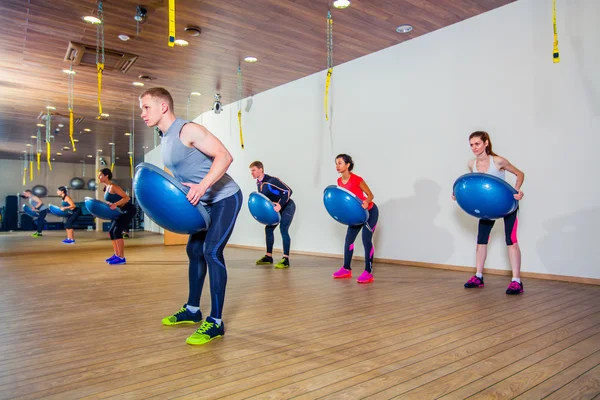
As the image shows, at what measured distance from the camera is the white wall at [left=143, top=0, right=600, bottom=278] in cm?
411

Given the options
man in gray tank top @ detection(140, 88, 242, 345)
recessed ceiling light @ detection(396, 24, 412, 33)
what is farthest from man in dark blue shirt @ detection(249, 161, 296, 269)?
man in gray tank top @ detection(140, 88, 242, 345)

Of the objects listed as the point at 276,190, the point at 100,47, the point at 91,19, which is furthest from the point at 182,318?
the point at 100,47

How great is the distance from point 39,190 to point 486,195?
20.0m

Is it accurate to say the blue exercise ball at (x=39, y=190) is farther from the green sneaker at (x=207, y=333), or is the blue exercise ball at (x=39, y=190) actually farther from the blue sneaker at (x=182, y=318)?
the green sneaker at (x=207, y=333)

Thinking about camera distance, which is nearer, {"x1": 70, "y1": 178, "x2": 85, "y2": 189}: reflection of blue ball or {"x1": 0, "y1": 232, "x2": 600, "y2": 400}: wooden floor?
{"x1": 0, "y1": 232, "x2": 600, "y2": 400}: wooden floor

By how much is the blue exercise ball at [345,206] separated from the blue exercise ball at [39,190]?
60.6 feet

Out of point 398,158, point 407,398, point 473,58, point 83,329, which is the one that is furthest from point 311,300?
point 473,58

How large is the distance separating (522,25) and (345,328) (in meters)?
3.98

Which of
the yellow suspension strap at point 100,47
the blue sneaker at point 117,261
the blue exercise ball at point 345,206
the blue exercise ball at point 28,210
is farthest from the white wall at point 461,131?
the blue exercise ball at point 28,210

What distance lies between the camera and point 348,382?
169 centimetres

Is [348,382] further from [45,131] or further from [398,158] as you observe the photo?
[45,131]

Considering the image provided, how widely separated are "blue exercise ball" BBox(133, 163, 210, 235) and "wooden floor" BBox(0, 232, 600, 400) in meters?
0.66

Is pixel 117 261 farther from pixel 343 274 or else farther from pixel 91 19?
pixel 343 274

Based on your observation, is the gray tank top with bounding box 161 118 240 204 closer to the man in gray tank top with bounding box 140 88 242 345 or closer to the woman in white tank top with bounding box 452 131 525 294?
the man in gray tank top with bounding box 140 88 242 345
